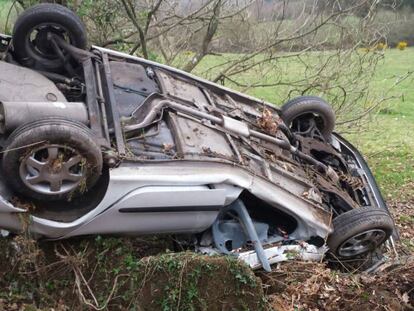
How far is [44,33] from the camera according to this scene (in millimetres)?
5359

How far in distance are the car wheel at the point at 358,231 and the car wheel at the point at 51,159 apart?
1.97 metres

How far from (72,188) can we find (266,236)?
1508mm

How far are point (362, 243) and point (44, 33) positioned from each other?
3.20 meters

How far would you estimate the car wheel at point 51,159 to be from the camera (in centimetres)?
353

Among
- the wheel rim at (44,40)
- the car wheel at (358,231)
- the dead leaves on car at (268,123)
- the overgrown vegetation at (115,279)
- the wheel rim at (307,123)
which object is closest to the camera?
the overgrown vegetation at (115,279)

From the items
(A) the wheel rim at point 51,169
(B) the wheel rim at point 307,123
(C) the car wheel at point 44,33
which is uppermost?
(C) the car wheel at point 44,33

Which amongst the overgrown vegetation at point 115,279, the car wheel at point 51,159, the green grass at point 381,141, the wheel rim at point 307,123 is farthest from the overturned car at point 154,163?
the green grass at point 381,141

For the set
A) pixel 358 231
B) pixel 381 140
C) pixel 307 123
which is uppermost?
pixel 381 140

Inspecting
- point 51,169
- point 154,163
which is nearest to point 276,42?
point 154,163

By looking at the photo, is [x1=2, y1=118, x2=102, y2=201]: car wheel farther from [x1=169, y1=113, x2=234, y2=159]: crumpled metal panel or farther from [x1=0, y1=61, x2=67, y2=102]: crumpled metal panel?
[x1=0, y1=61, x2=67, y2=102]: crumpled metal panel

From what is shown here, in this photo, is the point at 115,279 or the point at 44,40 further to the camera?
the point at 44,40

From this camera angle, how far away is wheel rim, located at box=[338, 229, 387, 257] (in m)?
4.84

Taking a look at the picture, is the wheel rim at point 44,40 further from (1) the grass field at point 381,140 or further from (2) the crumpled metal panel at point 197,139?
(1) the grass field at point 381,140

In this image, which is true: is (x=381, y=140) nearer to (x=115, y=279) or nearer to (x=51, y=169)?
(x=115, y=279)
